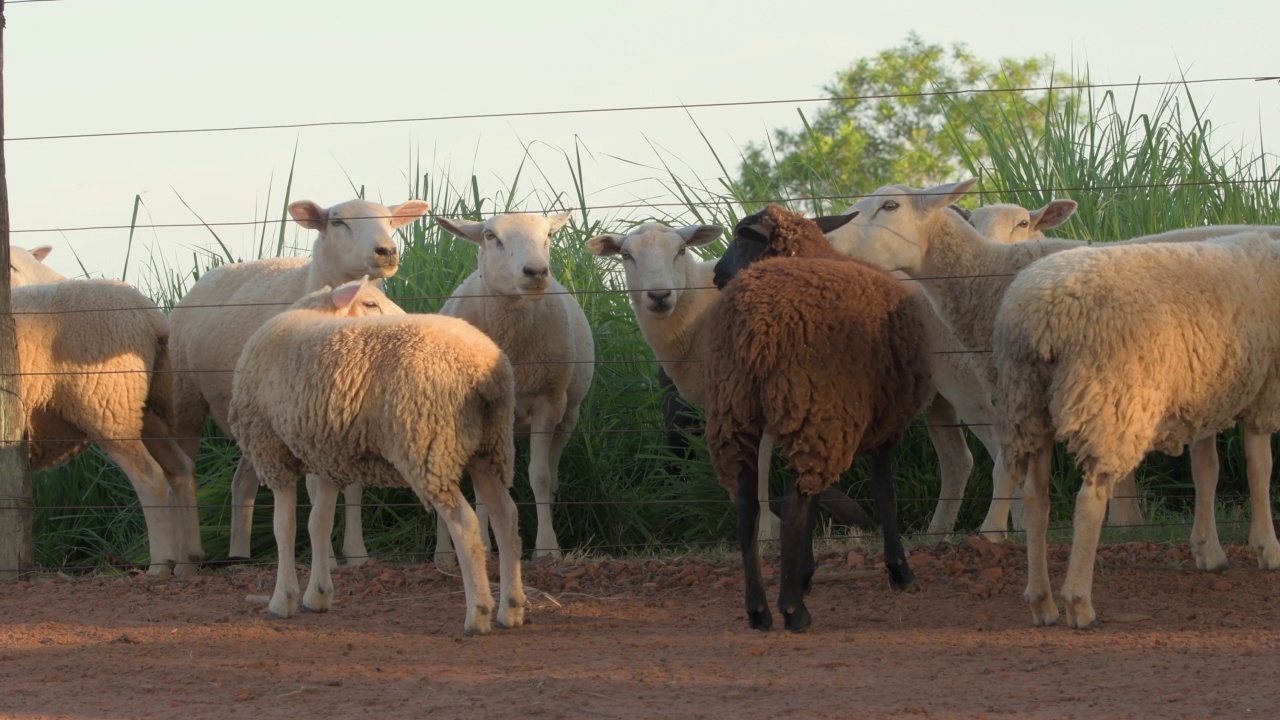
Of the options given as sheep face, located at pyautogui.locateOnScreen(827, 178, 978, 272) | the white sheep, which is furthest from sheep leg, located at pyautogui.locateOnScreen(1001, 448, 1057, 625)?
the white sheep

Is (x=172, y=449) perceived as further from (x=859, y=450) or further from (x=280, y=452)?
(x=859, y=450)

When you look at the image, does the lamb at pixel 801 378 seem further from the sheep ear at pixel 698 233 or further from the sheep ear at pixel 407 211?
the sheep ear at pixel 407 211

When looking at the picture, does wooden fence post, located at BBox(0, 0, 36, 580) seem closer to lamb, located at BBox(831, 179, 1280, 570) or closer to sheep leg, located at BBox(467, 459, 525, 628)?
sheep leg, located at BBox(467, 459, 525, 628)

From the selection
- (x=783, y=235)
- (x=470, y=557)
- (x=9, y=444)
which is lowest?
(x=470, y=557)

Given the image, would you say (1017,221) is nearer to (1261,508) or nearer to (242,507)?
(1261,508)

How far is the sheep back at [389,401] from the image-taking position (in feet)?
17.3

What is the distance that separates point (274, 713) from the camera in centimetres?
416

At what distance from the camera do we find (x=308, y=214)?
311 inches

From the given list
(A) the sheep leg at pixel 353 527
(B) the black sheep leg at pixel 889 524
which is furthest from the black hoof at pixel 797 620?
(A) the sheep leg at pixel 353 527

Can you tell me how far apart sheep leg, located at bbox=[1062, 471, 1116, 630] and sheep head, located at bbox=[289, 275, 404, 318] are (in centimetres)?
276

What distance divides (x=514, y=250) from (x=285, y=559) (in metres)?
2.32

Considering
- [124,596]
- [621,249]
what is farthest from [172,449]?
[621,249]

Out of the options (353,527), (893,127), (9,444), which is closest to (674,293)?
(353,527)

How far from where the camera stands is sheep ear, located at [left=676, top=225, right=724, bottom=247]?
778 cm
